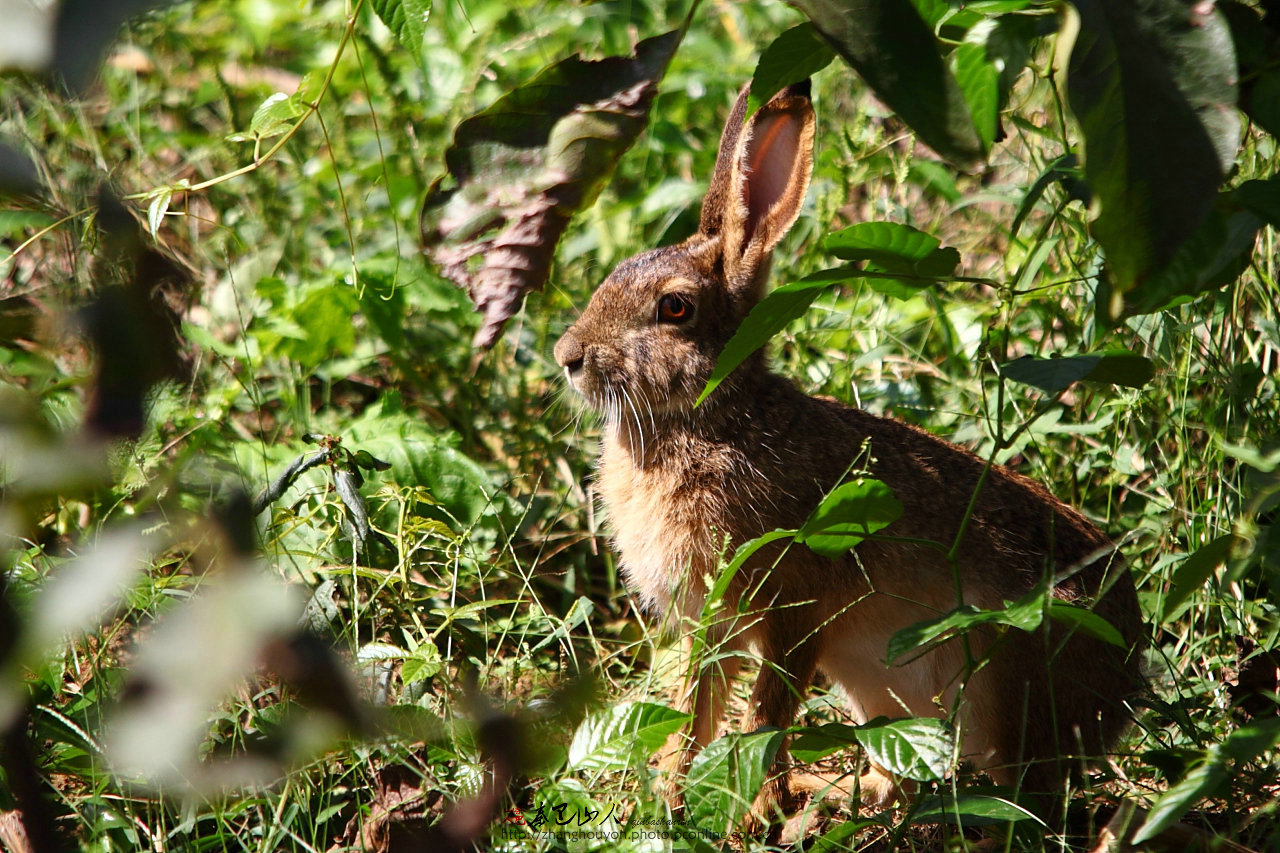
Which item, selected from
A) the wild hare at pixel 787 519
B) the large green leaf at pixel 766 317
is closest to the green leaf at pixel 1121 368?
the large green leaf at pixel 766 317

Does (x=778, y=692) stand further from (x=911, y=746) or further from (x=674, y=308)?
(x=674, y=308)

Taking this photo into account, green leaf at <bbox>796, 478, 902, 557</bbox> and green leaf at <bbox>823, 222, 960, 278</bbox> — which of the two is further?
green leaf at <bbox>796, 478, 902, 557</bbox>

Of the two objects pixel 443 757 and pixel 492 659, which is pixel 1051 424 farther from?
pixel 443 757

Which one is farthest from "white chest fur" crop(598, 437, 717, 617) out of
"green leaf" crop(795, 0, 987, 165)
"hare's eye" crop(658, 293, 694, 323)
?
"green leaf" crop(795, 0, 987, 165)

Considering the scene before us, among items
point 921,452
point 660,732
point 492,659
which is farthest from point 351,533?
point 921,452

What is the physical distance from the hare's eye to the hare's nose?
252 mm

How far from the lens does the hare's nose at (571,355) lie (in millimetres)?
3492

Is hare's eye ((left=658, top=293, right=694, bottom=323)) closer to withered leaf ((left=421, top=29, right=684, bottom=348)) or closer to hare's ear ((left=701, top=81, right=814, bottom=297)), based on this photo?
hare's ear ((left=701, top=81, right=814, bottom=297))

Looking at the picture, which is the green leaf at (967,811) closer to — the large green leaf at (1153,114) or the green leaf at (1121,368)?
the green leaf at (1121,368)

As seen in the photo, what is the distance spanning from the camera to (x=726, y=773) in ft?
8.26

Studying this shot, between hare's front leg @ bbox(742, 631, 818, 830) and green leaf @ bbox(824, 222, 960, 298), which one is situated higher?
green leaf @ bbox(824, 222, 960, 298)

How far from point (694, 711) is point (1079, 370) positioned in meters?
1.54

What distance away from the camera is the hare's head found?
3465mm

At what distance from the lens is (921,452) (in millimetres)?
3467
